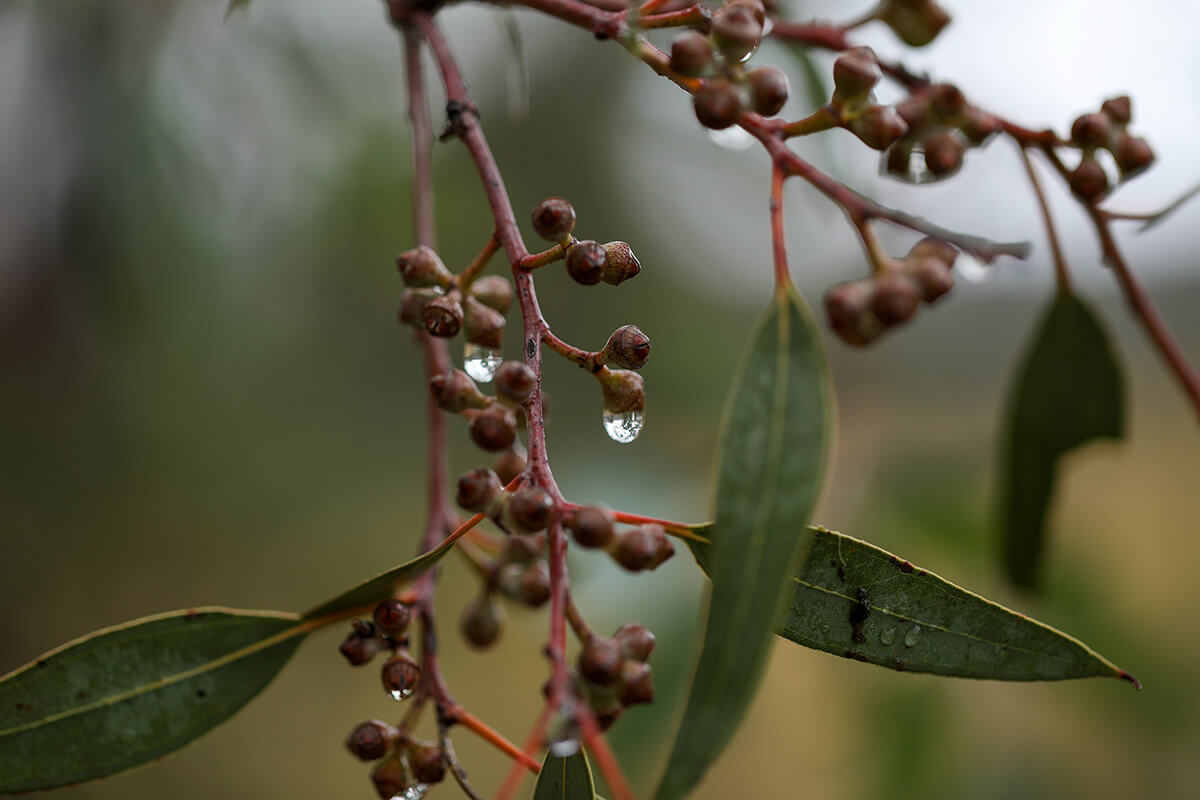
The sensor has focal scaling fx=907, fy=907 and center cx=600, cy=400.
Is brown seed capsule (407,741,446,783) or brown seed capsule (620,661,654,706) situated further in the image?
brown seed capsule (407,741,446,783)

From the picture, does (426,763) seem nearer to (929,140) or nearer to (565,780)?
(565,780)

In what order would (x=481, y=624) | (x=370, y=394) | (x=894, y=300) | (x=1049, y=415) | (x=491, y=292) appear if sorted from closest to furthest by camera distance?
(x=894, y=300)
(x=491, y=292)
(x=481, y=624)
(x=1049, y=415)
(x=370, y=394)

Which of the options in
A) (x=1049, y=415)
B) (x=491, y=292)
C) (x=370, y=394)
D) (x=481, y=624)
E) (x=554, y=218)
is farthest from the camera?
(x=370, y=394)

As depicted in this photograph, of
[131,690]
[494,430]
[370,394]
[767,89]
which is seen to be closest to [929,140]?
[767,89]

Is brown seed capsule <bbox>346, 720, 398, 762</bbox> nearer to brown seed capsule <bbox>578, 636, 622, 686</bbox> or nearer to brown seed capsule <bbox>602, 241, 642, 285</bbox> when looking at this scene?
brown seed capsule <bbox>578, 636, 622, 686</bbox>

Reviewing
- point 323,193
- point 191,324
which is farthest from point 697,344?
point 191,324

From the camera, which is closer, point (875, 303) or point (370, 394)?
point (875, 303)

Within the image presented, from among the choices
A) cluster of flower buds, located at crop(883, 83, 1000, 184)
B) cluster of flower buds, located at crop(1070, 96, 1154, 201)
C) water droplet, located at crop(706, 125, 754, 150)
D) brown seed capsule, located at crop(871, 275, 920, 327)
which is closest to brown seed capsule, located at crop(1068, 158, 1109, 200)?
cluster of flower buds, located at crop(1070, 96, 1154, 201)
